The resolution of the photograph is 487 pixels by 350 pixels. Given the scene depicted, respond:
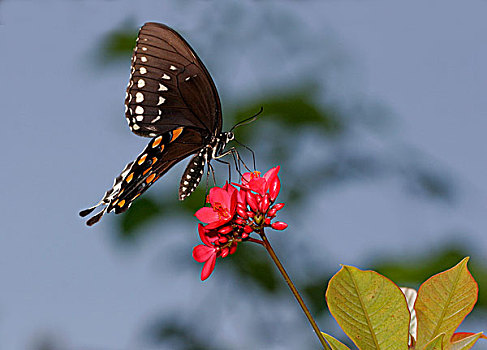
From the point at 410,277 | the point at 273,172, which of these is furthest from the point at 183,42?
the point at 410,277

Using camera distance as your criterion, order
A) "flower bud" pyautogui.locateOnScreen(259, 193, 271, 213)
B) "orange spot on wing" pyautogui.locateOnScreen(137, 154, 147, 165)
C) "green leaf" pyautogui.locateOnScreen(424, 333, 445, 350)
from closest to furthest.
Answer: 1. "green leaf" pyautogui.locateOnScreen(424, 333, 445, 350)
2. "flower bud" pyautogui.locateOnScreen(259, 193, 271, 213)
3. "orange spot on wing" pyautogui.locateOnScreen(137, 154, 147, 165)

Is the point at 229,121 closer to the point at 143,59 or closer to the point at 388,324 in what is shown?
the point at 143,59

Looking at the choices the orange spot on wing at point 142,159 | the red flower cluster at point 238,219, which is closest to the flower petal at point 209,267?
the red flower cluster at point 238,219

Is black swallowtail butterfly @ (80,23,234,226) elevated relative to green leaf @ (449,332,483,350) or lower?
elevated

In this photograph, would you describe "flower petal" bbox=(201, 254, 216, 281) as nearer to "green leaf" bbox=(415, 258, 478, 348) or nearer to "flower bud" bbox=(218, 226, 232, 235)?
"flower bud" bbox=(218, 226, 232, 235)

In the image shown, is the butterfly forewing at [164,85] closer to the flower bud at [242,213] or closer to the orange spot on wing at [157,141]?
the orange spot on wing at [157,141]

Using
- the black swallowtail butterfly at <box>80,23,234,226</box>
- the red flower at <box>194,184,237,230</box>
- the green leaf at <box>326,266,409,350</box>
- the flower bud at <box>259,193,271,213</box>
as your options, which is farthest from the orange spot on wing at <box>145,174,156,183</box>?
the green leaf at <box>326,266,409,350</box>
